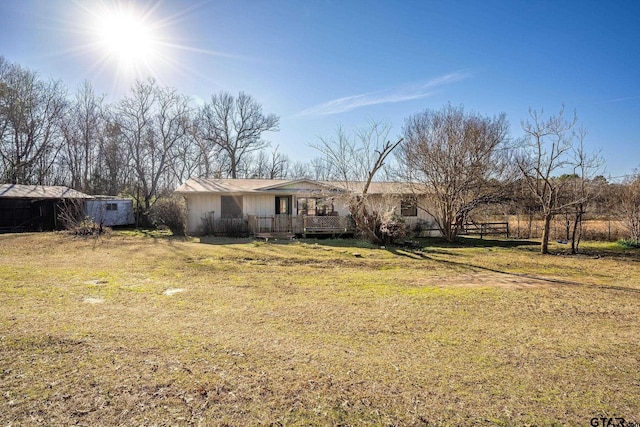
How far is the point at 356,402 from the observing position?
9.46 feet

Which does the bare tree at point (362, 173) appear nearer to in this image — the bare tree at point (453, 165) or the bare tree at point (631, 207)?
the bare tree at point (453, 165)

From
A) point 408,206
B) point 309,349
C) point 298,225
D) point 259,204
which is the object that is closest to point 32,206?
point 259,204

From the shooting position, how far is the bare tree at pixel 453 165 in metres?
17.3

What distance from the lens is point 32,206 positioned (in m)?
22.0

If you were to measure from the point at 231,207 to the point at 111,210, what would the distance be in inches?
421

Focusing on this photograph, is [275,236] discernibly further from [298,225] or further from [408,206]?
[408,206]

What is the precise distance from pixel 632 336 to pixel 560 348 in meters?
1.58

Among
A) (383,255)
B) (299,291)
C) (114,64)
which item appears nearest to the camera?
(299,291)

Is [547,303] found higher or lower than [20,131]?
lower

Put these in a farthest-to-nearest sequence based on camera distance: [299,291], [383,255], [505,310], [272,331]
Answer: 1. [383,255]
2. [299,291]
3. [505,310]
4. [272,331]

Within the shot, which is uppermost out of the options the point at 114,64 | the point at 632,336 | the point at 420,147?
the point at 114,64

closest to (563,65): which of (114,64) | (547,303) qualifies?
(547,303)

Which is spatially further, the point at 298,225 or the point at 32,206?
the point at 32,206

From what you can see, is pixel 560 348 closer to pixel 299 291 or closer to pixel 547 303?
pixel 547 303
